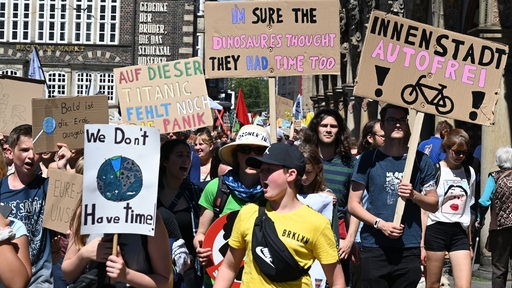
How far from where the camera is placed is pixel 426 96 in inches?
334

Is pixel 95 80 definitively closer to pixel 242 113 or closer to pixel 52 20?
pixel 52 20

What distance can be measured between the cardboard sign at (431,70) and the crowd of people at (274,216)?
0.63 ft

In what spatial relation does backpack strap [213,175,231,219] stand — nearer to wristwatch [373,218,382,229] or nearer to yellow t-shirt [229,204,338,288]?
wristwatch [373,218,382,229]

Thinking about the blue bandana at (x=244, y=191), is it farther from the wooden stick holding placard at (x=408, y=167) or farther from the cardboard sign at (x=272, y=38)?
the cardboard sign at (x=272, y=38)

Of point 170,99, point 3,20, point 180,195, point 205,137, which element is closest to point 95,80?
point 3,20

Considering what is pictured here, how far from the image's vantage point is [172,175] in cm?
804

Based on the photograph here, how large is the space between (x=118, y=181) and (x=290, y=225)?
2.89ft

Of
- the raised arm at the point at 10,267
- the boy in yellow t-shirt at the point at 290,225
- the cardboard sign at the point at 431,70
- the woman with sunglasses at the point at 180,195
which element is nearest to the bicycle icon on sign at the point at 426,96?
the cardboard sign at the point at 431,70

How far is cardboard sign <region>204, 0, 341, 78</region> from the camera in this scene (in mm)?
9461

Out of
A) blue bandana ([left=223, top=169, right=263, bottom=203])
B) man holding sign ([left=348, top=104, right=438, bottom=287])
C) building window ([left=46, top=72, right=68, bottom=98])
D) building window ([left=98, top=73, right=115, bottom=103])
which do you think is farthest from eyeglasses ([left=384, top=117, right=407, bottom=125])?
building window ([left=46, top=72, right=68, bottom=98])

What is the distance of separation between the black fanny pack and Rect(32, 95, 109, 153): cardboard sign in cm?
353

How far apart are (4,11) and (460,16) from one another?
5255 centimetres

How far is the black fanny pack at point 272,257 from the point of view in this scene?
5.99 m

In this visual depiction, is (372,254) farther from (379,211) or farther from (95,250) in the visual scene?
(95,250)
